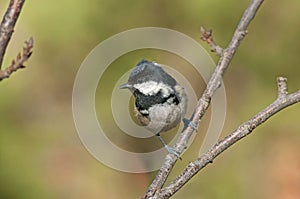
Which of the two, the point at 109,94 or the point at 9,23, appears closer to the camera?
the point at 9,23

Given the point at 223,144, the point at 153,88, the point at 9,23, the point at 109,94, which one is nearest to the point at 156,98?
the point at 153,88

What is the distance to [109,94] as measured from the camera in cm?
325

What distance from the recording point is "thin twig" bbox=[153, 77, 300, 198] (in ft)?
3.62

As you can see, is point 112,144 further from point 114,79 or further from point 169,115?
point 169,115

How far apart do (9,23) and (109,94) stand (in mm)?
2396

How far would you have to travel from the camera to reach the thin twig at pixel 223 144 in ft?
3.62

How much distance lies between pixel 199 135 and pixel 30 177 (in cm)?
95

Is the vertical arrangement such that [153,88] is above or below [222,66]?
above

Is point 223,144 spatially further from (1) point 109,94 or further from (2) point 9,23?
(1) point 109,94

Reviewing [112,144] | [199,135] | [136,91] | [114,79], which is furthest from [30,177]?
[136,91]

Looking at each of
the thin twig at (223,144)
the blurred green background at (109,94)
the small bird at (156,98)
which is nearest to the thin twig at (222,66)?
the thin twig at (223,144)

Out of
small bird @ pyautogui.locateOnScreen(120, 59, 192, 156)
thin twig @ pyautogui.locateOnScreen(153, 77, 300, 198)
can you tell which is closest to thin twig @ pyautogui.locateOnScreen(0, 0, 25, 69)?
thin twig @ pyautogui.locateOnScreen(153, 77, 300, 198)

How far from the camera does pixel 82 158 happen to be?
3211 millimetres

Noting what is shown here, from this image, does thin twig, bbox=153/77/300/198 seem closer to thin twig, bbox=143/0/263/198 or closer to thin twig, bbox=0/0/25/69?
thin twig, bbox=143/0/263/198
